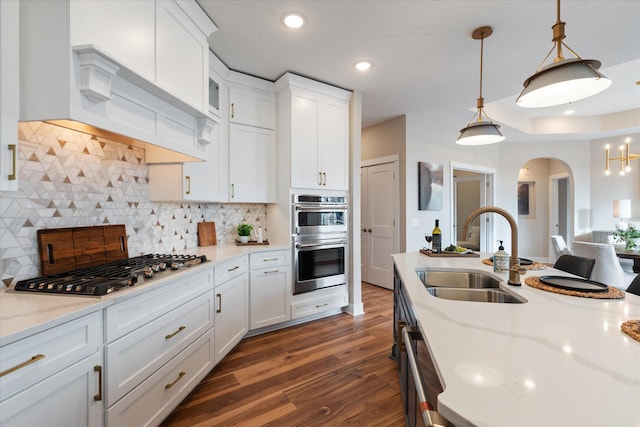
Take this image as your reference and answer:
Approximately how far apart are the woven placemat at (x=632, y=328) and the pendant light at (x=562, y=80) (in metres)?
1.03

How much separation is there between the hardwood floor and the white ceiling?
2.68m

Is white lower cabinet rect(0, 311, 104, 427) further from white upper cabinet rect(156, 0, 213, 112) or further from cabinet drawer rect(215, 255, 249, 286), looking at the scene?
white upper cabinet rect(156, 0, 213, 112)

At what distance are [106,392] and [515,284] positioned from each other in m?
1.96

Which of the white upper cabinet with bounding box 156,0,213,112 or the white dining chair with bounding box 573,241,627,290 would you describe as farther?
the white dining chair with bounding box 573,241,627,290

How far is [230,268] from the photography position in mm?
2389

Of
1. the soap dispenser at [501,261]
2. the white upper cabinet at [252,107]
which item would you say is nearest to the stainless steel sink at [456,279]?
the soap dispenser at [501,261]

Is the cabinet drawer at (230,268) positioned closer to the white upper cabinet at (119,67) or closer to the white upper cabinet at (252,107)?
the white upper cabinet at (119,67)

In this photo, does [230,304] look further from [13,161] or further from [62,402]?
[13,161]

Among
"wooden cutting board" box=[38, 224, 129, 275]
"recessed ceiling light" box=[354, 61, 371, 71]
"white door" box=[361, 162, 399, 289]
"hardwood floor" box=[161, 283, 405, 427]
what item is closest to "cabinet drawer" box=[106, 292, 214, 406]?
"hardwood floor" box=[161, 283, 405, 427]

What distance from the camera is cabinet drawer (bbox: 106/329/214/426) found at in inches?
53.1

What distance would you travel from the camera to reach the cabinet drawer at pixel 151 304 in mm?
1271

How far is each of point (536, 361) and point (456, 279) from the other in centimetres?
129

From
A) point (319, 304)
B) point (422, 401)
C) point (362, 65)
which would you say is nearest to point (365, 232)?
point (319, 304)

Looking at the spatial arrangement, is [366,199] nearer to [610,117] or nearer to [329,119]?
[329,119]
